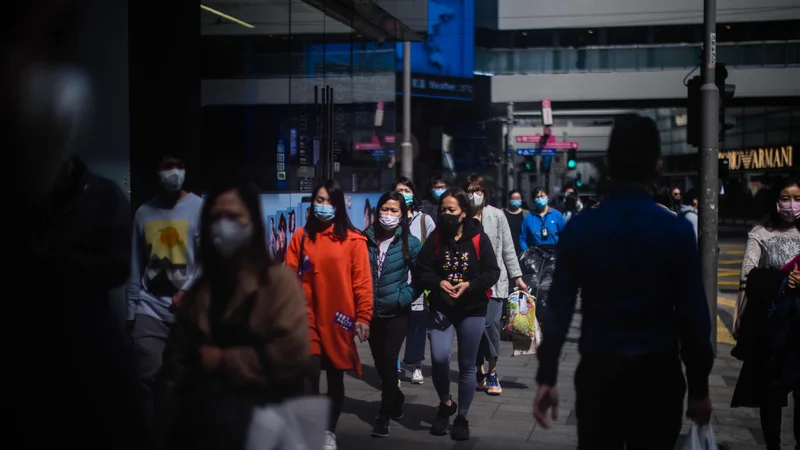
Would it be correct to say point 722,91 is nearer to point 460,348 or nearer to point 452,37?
point 460,348

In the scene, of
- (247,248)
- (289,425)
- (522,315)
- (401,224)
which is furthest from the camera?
(522,315)

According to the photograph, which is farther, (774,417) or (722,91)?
(722,91)

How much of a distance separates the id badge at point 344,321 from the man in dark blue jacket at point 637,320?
2.32 m

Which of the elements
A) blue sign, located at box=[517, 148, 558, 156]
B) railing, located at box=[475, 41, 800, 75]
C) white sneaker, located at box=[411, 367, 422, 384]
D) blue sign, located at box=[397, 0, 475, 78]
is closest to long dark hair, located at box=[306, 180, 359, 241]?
white sneaker, located at box=[411, 367, 422, 384]

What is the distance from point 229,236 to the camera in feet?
10.7

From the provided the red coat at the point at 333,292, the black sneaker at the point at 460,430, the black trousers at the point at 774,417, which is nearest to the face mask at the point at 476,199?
the black sneaker at the point at 460,430

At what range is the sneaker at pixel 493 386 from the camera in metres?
7.75

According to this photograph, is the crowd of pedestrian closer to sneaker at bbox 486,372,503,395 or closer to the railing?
sneaker at bbox 486,372,503,395

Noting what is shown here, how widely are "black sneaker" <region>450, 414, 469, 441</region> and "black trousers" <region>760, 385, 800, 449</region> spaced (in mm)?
2049

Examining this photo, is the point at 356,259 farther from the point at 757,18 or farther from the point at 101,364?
the point at 757,18

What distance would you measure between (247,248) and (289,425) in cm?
69

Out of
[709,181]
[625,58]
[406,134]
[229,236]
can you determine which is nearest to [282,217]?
[709,181]

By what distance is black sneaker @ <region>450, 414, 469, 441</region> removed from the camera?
6.14 meters

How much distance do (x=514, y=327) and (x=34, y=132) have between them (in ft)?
14.3
